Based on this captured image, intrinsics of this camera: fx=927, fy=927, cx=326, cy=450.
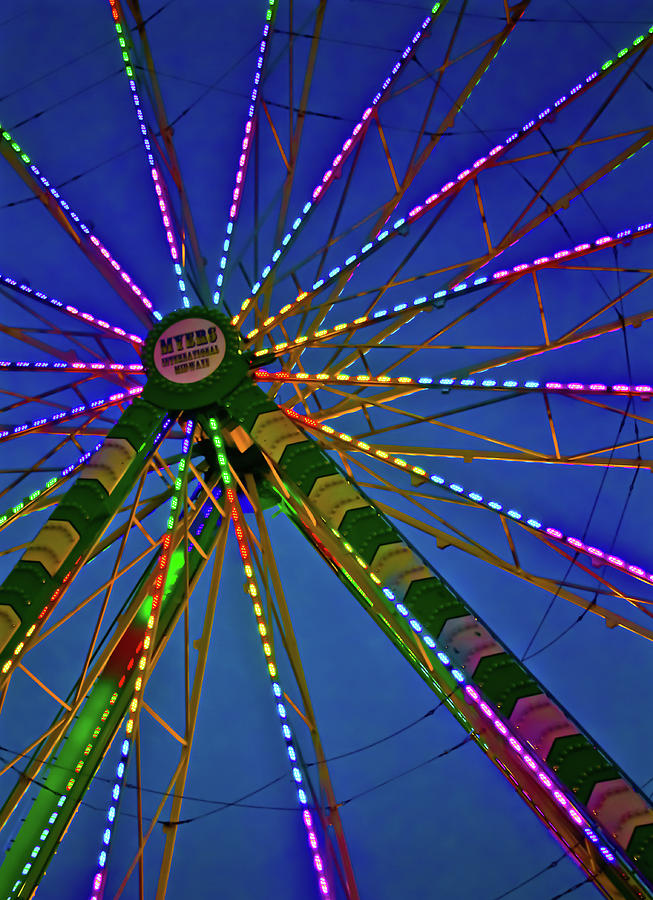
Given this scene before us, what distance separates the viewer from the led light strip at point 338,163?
11078 millimetres

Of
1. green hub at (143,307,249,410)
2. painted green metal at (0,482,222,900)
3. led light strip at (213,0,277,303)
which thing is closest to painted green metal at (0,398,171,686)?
green hub at (143,307,249,410)

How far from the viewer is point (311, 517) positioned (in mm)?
9156

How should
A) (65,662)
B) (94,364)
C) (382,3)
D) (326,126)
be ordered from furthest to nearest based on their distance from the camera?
1. (65,662)
2. (326,126)
3. (382,3)
4. (94,364)

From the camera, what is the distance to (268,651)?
9.14 metres

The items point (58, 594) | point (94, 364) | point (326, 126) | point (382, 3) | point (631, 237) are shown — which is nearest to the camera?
point (58, 594)

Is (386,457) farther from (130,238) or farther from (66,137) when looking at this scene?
(66,137)

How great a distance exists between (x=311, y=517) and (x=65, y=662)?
28.0 ft

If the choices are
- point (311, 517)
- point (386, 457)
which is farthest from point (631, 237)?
point (311, 517)

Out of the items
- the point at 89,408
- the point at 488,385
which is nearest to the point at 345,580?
the point at 488,385

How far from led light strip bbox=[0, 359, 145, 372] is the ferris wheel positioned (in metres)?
0.05

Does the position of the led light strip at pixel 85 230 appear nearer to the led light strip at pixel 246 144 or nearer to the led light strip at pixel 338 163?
the led light strip at pixel 246 144

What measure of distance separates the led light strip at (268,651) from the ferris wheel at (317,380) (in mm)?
51

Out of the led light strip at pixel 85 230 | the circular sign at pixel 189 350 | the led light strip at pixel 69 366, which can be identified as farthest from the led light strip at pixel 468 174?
the led light strip at pixel 69 366

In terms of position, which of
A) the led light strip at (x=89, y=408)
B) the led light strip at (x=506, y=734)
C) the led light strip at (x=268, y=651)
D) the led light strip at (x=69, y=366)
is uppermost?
the led light strip at (x=69, y=366)
